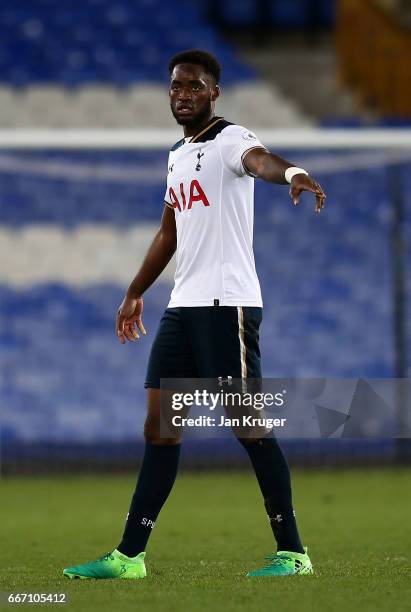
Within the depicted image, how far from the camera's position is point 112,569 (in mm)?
4422

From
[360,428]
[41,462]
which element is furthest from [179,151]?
[41,462]

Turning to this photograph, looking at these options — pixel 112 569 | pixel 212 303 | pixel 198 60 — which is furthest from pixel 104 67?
pixel 112 569

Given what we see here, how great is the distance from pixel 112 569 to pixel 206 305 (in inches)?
38.0

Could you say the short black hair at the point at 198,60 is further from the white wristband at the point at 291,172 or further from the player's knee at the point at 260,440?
the player's knee at the point at 260,440

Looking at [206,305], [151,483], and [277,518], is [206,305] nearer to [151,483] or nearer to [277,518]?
[151,483]

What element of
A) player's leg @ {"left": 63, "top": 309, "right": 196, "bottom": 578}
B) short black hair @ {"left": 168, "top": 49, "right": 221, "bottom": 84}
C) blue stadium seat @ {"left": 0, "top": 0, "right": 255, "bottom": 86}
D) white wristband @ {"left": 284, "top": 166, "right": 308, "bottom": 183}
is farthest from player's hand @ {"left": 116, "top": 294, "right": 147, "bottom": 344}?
blue stadium seat @ {"left": 0, "top": 0, "right": 255, "bottom": 86}

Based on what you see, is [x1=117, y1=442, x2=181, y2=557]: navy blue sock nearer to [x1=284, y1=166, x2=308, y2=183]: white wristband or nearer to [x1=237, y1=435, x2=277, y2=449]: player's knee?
[x1=237, y1=435, x2=277, y2=449]: player's knee

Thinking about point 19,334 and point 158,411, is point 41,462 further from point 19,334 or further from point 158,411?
point 158,411

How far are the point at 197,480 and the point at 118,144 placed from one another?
2.63 m

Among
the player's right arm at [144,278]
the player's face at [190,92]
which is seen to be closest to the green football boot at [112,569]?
the player's right arm at [144,278]

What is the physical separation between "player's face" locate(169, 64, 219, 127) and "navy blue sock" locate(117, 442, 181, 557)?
1163 millimetres

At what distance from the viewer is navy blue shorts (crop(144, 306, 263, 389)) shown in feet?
14.2

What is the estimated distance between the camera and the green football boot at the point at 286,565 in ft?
14.3

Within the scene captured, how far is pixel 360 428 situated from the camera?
5.18 meters
